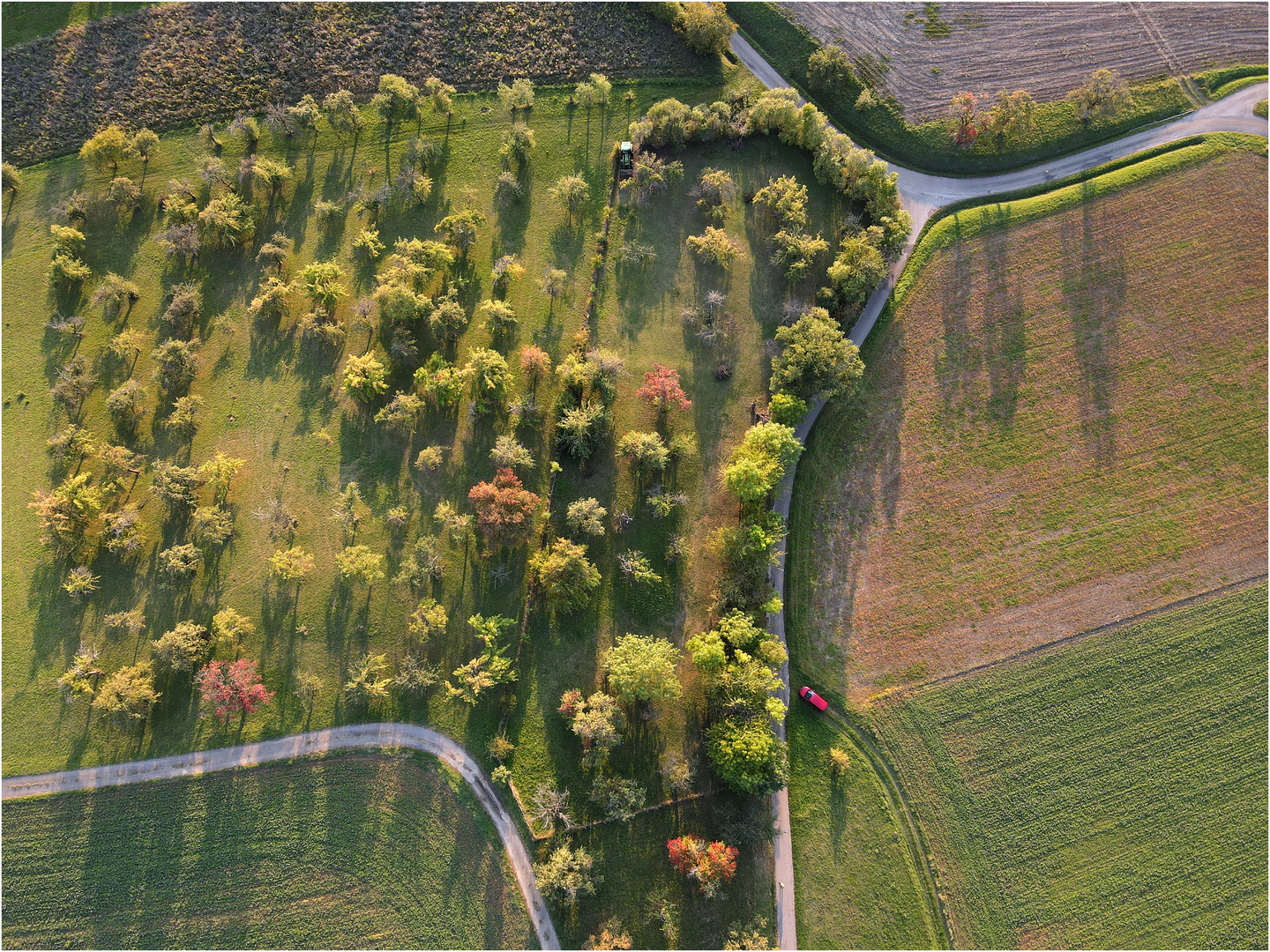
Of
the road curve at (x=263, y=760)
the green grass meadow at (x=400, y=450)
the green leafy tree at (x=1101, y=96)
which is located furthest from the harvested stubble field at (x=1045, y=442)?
the road curve at (x=263, y=760)

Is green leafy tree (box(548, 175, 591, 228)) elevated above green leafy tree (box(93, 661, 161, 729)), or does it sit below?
above

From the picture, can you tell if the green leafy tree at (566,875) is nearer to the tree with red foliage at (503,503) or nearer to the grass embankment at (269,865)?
the grass embankment at (269,865)

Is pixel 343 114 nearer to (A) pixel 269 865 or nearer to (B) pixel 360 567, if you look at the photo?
(B) pixel 360 567

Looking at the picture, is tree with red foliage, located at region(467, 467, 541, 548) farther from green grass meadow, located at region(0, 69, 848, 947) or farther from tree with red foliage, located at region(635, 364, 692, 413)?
tree with red foliage, located at region(635, 364, 692, 413)

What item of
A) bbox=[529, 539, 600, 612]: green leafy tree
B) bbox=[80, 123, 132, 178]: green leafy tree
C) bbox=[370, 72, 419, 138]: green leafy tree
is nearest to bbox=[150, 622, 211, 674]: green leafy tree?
bbox=[529, 539, 600, 612]: green leafy tree

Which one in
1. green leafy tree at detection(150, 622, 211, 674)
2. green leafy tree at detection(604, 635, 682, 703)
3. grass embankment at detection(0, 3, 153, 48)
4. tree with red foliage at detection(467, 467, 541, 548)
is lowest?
green leafy tree at detection(604, 635, 682, 703)

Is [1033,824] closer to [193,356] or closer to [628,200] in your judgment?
[628,200]
